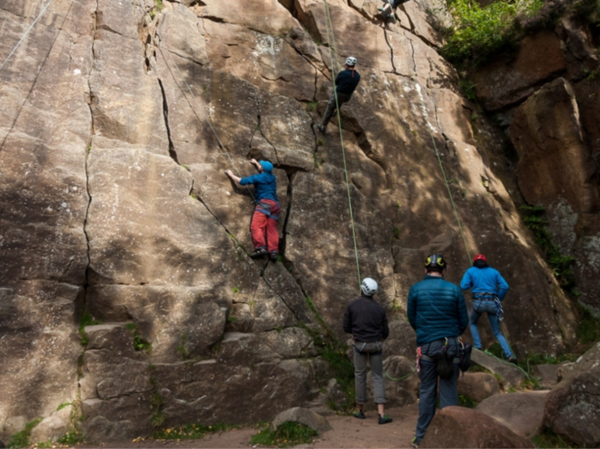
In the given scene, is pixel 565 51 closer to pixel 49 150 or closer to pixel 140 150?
pixel 140 150

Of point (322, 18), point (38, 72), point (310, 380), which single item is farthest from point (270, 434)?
point (322, 18)

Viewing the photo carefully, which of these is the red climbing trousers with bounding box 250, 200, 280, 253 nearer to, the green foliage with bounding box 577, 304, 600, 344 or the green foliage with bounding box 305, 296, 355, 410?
the green foliage with bounding box 305, 296, 355, 410

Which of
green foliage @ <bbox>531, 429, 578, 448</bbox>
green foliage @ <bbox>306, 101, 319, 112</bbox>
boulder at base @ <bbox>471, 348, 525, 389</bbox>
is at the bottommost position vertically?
boulder at base @ <bbox>471, 348, 525, 389</bbox>

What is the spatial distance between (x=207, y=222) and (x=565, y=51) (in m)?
10.4

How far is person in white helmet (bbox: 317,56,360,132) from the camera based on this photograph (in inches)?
387

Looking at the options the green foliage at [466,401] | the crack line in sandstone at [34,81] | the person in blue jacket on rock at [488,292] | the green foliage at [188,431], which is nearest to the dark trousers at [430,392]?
the green foliage at [466,401]

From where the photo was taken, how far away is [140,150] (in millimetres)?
7777

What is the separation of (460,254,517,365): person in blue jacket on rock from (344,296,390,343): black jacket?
2.51 m

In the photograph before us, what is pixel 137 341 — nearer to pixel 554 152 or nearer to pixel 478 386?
pixel 478 386

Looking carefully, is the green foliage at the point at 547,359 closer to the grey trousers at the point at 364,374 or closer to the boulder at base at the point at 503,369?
the boulder at base at the point at 503,369

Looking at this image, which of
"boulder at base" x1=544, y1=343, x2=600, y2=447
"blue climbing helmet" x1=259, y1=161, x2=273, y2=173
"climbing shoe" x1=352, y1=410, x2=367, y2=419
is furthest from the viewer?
"blue climbing helmet" x1=259, y1=161, x2=273, y2=173

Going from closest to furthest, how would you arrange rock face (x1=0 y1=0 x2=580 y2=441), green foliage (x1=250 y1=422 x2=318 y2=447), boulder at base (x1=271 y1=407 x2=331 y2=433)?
green foliage (x1=250 y1=422 x2=318 y2=447) → boulder at base (x1=271 y1=407 x2=331 y2=433) → rock face (x1=0 y1=0 x2=580 y2=441)

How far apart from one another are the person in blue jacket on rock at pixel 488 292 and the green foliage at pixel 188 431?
472 cm

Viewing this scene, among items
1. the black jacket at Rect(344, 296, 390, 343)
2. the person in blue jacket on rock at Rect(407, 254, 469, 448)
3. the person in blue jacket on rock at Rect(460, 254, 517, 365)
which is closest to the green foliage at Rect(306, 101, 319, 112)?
the person in blue jacket on rock at Rect(460, 254, 517, 365)
